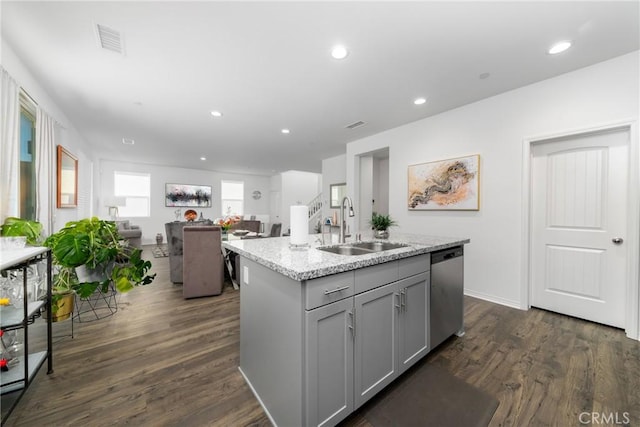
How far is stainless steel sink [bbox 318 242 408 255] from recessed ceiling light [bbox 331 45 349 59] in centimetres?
175

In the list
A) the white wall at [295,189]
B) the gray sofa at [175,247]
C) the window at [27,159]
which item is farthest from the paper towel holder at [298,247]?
the white wall at [295,189]

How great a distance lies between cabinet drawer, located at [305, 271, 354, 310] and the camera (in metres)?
1.15

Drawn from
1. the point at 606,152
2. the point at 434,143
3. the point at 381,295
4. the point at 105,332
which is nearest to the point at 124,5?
the point at 381,295

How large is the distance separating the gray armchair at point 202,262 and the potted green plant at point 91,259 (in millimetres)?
717

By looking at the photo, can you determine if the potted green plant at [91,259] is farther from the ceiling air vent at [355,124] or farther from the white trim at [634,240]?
the white trim at [634,240]

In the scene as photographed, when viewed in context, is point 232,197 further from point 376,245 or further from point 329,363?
point 329,363

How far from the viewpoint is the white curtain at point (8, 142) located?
6.56 ft

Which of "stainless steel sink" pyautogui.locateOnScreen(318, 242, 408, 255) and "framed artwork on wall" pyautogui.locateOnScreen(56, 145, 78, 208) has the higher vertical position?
"framed artwork on wall" pyautogui.locateOnScreen(56, 145, 78, 208)

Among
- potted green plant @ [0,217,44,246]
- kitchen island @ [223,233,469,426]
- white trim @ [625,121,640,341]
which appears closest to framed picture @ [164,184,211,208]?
potted green plant @ [0,217,44,246]

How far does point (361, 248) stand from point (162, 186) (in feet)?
27.9

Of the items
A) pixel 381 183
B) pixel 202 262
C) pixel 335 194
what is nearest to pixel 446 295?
pixel 202 262

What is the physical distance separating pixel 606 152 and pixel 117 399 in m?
4.65

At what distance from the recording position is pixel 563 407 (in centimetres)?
147

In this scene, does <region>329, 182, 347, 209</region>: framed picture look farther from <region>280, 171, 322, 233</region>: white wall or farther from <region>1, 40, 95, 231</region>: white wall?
<region>1, 40, 95, 231</region>: white wall
